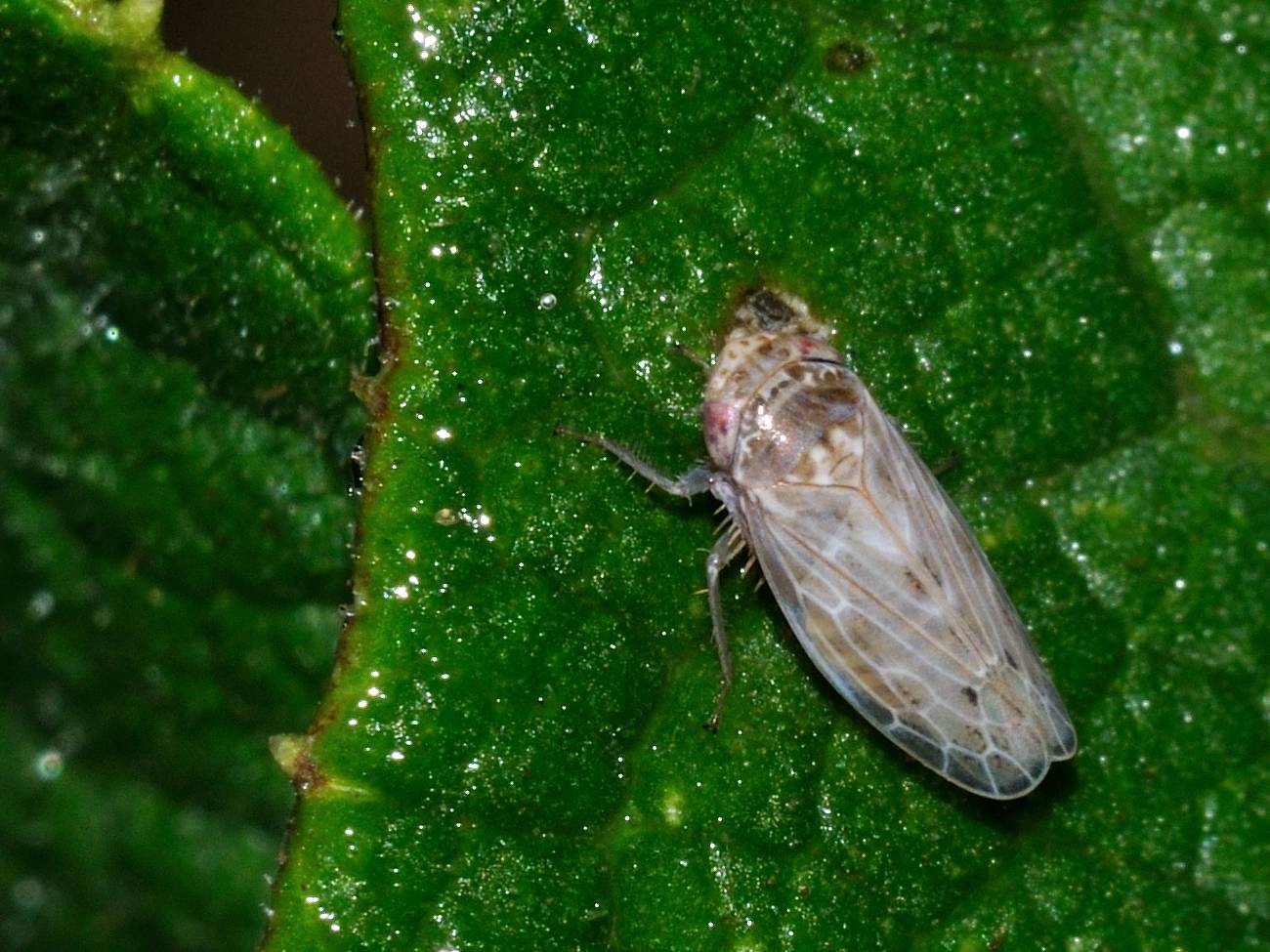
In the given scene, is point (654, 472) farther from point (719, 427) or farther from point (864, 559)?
point (864, 559)

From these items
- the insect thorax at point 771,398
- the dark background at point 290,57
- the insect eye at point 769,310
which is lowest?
the insect thorax at point 771,398

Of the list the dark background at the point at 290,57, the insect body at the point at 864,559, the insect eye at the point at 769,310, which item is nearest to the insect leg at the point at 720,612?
the insect body at the point at 864,559

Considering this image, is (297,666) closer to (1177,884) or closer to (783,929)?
(783,929)

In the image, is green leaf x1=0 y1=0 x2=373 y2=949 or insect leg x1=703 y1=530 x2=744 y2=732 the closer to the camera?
green leaf x1=0 y1=0 x2=373 y2=949

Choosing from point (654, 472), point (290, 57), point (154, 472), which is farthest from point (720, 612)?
point (290, 57)

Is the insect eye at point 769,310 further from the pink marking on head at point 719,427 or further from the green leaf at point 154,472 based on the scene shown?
the green leaf at point 154,472

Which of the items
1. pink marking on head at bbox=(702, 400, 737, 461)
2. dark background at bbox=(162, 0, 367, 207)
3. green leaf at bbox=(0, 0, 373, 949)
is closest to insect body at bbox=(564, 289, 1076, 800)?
pink marking on head at bbox=(702, 400, 737, 461)

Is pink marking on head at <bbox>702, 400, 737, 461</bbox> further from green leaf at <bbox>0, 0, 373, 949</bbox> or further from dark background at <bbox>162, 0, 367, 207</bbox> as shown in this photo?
dark background at <bbox>162, 0, 367, 207</bbox>
